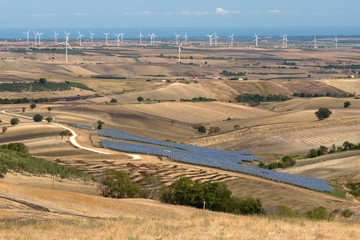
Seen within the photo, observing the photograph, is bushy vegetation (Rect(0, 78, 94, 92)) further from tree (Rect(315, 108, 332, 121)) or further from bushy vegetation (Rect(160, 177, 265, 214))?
bushy vegetation (Rect(160, 177, 265, 214))

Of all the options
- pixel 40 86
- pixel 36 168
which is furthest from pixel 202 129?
pixel 40 86

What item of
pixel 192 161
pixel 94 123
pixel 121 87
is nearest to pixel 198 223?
pixel 192 161

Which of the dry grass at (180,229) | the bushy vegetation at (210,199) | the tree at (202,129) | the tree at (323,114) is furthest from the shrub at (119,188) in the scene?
the tree at (323,114)

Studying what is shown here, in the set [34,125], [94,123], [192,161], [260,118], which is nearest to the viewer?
[192,161]

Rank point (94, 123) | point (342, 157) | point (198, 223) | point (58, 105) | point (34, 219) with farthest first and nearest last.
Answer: point (58, 105)
point (94, 123)
point (342, 157)
point (198, 223)
point (34, 219)

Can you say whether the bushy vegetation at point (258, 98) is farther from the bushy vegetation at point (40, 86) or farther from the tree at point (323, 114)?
the bushy vegetation at point (40, 86)

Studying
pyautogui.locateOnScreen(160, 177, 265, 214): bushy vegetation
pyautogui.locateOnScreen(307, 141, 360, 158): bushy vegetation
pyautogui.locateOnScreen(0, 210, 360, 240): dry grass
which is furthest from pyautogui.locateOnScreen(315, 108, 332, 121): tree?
pyautogui.locateOnScreen(0, 210, 360, 240): dry grass

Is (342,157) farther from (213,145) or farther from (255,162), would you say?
(213,145)
